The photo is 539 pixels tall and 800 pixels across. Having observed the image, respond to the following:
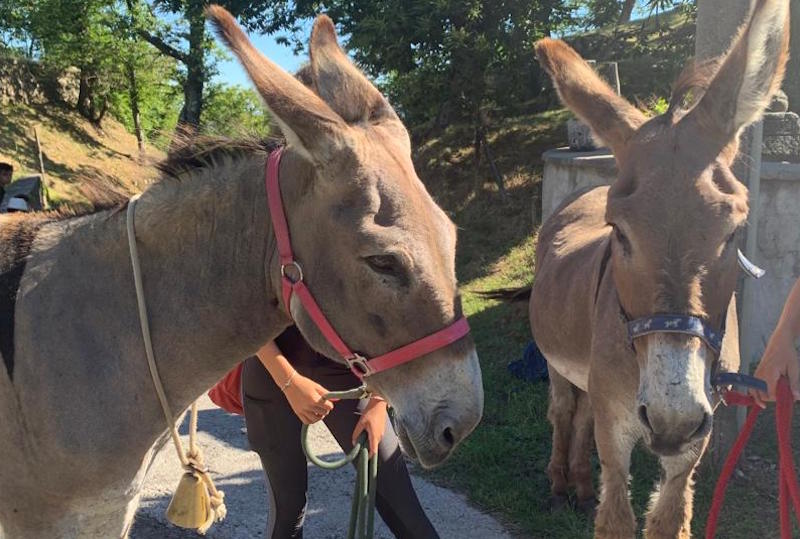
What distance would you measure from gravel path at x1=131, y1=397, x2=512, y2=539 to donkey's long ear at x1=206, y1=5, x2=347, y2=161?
7.42ft

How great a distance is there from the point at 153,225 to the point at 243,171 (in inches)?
10.9

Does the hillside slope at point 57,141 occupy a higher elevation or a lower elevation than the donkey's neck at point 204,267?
higher

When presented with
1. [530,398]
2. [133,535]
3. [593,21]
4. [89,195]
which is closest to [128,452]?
[89,195]

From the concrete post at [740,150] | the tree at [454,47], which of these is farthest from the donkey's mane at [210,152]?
the tree at [454,47]

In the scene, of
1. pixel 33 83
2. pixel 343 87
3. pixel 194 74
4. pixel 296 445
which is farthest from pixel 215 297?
pixel 33 83

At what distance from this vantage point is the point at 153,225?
1825 mm

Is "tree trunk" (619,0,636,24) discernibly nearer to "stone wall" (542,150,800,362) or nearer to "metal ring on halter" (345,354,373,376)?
"stone wall" (542,150,800,362)

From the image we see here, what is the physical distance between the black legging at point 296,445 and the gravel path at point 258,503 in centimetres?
95

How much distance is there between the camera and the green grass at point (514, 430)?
3.87 metres

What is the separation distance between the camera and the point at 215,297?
5.95ft

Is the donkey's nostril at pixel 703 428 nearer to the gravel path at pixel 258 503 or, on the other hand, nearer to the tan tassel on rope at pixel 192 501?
the tan tassel on rope at pixel 192 501

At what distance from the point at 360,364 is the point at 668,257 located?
1.12 m

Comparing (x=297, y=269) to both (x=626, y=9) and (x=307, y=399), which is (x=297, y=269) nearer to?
(x=307, y=399)

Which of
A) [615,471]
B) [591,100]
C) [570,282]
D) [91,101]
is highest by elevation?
[91,101]
